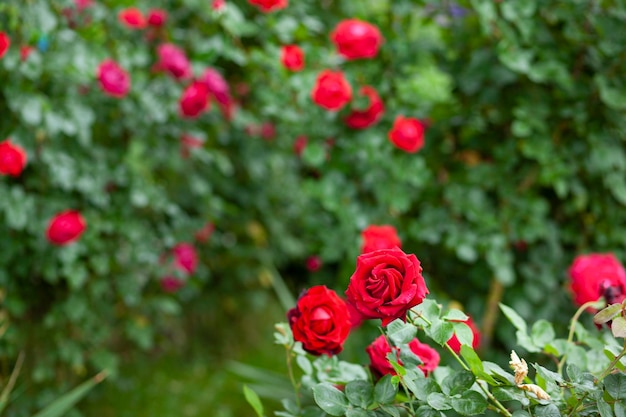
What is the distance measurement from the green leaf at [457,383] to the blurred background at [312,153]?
104 centimetres

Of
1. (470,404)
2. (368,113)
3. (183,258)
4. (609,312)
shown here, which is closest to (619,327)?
(609,312)

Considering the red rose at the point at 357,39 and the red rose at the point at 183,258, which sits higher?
the red rose at the point at 357,39

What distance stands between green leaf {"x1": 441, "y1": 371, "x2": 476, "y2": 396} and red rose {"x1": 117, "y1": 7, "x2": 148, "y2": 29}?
1.49 meters

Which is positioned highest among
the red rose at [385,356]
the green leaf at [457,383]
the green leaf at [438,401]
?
the green leaf at [438,401]

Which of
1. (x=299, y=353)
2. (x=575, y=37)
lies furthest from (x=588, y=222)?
(x=299, y=353)

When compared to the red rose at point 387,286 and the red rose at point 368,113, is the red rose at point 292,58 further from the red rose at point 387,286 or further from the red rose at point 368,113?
the red rose at point 387,286

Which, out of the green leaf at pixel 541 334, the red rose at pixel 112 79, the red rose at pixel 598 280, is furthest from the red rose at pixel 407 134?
the green leaf at pixel 541 334

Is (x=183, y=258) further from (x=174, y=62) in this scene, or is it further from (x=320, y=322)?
(x=320, y=322)

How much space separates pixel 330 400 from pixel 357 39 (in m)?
1.16

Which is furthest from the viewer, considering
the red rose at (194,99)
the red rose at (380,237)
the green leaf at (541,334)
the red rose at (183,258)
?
the red rose at (183,258)

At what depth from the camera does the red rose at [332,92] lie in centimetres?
174

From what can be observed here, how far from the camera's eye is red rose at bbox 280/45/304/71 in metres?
1.89

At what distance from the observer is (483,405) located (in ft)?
2.51

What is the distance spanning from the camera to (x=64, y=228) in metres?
1.71
